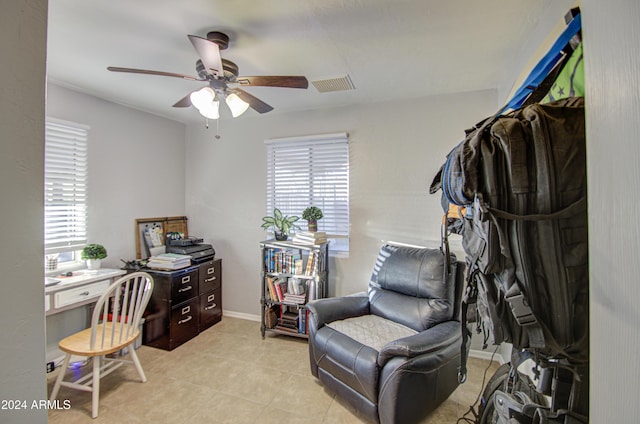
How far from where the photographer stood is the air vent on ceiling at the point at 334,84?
7.77 feet

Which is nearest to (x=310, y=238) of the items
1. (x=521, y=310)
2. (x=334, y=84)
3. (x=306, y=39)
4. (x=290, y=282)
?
(x=290, y=282)

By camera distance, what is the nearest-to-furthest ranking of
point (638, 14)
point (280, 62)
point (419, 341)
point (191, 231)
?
point (638, 14)
point (419, 341)
point (280, 62)
point (191, 231)

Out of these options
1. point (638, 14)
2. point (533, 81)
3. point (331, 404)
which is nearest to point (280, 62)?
point (533, 81)

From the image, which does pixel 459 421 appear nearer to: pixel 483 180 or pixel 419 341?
pixel 419 341

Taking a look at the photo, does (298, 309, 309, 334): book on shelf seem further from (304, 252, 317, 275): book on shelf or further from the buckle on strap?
the buckle on strap

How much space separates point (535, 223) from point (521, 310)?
0.75ft

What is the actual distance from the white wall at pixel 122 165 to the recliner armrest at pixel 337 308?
7.63ft

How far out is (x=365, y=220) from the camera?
2975mm

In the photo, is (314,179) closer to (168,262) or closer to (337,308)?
(337,308)

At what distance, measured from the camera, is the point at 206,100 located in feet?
5.76

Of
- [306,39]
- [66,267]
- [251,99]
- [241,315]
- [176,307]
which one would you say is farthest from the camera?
[241,315]

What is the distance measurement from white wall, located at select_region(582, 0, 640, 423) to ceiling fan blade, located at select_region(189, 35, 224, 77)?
1488 millimetres

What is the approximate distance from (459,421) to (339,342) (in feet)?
3.06

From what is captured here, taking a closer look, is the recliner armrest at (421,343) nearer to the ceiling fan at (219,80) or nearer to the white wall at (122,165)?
the ceiling fan at (219,80)
